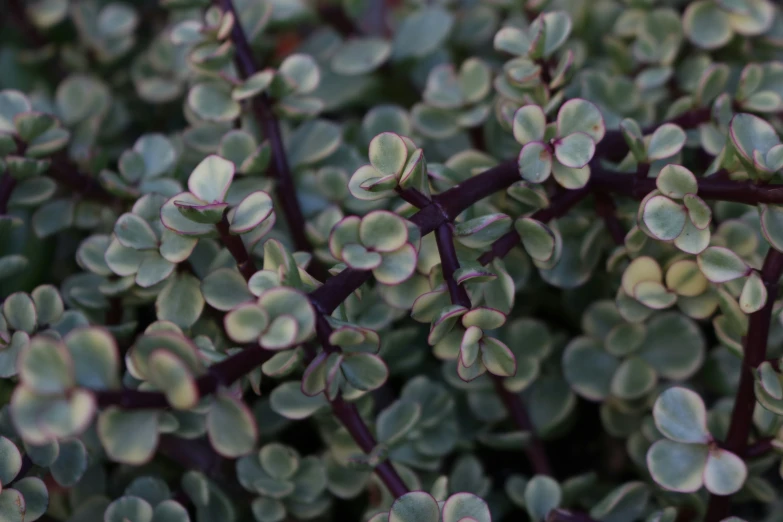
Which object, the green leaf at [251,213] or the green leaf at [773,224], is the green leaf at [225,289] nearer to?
the green leaf at [251,213]

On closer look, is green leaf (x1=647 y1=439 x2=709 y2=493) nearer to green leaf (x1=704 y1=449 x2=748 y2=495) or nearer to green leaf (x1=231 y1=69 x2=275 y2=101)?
green leaf (x1=704 y1=449 x2=748 y2=495)

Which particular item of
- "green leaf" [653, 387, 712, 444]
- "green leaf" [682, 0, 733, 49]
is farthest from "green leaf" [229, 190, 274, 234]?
"green leaf" [682, 0, 733, 49]

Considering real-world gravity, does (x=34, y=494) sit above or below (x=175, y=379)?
below

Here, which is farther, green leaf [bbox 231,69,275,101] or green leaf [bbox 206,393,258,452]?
green leaf [bbox 231,69,275,101]

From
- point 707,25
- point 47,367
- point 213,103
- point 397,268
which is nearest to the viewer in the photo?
point 47,367

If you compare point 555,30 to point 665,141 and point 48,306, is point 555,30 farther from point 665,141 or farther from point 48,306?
point 48,306

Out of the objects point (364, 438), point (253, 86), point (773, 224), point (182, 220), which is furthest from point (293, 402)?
point (773, 224)

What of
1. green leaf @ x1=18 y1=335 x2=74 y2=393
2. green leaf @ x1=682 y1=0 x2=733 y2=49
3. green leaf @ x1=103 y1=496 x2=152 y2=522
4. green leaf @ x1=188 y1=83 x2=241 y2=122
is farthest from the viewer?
green leaf @ x1=682 y1=0 x2=733 y2=49

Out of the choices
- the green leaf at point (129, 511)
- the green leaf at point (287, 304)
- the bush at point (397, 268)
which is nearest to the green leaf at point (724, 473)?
the bush at point (397, 268)
